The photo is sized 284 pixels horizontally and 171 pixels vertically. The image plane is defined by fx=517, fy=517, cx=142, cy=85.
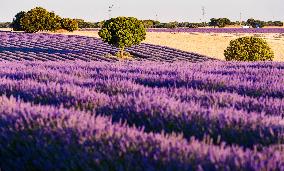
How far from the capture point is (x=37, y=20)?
236 feet

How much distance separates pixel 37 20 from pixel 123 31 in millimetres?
38110

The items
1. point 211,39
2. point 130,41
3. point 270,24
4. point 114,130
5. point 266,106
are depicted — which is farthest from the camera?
point 270,24

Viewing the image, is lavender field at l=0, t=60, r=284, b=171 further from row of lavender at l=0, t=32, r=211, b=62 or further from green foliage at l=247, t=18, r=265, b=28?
green foliage at l=247, t=18, r=265, b=28

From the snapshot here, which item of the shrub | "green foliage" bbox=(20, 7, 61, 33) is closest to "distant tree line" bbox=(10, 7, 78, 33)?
"green foliage" bbox=(20, 7, 61, 33)

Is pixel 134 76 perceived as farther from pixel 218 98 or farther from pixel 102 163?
→ pixel 102 163

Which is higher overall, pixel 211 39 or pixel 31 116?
pixel 31 116

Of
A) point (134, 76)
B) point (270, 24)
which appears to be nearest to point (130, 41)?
point (134, 76)

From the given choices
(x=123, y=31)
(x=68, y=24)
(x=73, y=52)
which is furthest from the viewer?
(x=68, y=24)

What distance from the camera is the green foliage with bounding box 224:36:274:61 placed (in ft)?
92.1

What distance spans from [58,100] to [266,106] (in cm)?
169

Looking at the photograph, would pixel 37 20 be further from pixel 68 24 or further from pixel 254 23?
pixel 254 23

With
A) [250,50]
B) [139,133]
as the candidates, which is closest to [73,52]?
[250,50]

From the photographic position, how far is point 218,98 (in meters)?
4.32

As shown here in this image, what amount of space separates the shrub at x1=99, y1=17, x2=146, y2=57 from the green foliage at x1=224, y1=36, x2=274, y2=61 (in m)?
9.70
